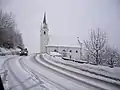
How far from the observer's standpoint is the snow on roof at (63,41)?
42250 mm

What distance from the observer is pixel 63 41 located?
44.3m

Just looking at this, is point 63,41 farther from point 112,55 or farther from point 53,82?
point 53,82

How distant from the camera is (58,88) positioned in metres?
4.35

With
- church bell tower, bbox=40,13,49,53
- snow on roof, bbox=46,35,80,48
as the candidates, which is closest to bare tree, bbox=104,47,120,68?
snow on roof, bbox=46,35,80,48

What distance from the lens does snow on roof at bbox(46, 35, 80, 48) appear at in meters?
42.2

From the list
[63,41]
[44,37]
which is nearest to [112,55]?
[63,41]

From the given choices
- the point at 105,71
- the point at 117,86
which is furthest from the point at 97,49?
the point at 117,86

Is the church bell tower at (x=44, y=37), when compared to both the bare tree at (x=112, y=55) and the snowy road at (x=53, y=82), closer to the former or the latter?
the bare tree at (x=112, y=55)

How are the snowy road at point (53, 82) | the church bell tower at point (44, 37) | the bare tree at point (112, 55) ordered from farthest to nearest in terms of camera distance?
the church bell tower at point (44, 37) → the bare tree at point (112, 55) → the snowy road at point (53, 82)

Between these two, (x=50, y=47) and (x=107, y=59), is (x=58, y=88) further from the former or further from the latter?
(x=50, y=47)

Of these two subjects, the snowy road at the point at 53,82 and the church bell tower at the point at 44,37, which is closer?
the snowy road at the point at 53,82

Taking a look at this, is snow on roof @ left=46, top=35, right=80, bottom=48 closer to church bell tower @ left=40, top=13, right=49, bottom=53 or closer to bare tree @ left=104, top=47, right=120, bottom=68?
church bell tower @ left=40, top=13, right=49, bottom=53

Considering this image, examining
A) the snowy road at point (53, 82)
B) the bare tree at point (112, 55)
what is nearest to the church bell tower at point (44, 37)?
the bare tree at point (112, 55)

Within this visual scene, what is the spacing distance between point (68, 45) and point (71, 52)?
2.49m
